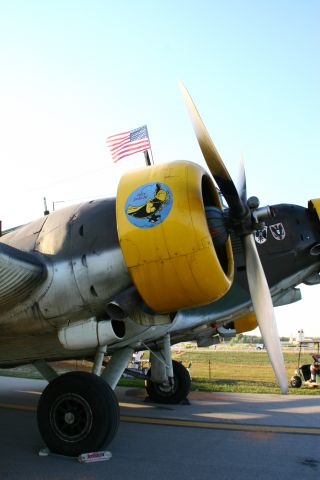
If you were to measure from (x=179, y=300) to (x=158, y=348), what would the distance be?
14.3 feet

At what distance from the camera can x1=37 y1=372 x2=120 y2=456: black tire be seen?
507 cm

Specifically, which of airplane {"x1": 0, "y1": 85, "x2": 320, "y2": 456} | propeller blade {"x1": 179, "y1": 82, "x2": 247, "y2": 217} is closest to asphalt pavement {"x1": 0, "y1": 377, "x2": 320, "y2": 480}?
airplane {"x1": 0, "y1": 85, "x2": 320, "y2": 456}

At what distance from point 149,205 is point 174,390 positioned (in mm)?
6473

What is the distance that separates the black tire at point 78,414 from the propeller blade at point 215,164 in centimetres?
265

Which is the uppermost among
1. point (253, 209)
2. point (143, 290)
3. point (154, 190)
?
point (154, 190)

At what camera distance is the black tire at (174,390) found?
10081mm

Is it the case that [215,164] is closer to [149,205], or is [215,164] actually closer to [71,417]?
[149,205]

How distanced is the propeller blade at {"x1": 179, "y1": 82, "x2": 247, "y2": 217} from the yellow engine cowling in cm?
34

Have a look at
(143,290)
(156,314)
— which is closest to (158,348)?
(156,314)

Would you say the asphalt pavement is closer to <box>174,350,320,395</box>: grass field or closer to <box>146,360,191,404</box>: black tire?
<box>146,360,191,404</box>: black tire

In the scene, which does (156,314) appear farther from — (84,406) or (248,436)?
(248,436)

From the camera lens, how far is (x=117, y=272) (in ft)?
17.2

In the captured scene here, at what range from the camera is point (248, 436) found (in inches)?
249

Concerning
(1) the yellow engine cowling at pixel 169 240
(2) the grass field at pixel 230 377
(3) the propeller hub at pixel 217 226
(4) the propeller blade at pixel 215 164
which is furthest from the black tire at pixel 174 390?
(4) the propeller blade at pixel 215 164
